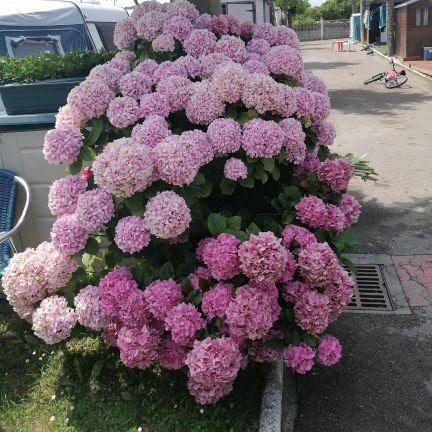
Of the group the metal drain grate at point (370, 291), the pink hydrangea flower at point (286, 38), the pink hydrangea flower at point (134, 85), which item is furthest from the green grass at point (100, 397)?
the pink hydrangea flower at point (286, 38)

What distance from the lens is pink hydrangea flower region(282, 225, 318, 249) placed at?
9.04 ft

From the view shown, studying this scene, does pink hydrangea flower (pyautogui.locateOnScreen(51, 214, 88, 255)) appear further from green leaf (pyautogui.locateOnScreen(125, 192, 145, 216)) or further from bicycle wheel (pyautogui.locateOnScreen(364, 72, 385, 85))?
bicycle wheel (pyautogui.locateOnScreen(364, 72, 385, 85))

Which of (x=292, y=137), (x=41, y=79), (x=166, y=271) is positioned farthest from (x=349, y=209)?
(x=41, y=79)

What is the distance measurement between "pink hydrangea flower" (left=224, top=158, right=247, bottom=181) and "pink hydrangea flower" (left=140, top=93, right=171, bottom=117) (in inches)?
19.5

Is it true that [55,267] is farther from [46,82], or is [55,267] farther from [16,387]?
[46,82]

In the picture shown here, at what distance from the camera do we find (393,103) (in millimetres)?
13711

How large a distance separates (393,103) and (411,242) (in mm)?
9476

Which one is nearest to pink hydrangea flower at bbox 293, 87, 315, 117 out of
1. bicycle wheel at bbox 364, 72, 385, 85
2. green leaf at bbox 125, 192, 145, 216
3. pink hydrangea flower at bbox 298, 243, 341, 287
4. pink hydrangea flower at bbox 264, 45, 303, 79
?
pink hydrangea flower at bbox 264, 45, 303, 79

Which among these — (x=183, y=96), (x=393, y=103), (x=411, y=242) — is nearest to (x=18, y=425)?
(x=183, y=96)

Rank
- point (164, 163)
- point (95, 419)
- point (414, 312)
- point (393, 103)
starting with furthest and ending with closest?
1. point (393, 103)
2. point (414, 312)
3. point (95, 419)
4. point (164, 163)

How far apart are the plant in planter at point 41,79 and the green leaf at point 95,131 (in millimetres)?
1006

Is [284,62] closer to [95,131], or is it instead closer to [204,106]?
[204,106]

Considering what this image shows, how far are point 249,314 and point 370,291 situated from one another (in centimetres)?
216

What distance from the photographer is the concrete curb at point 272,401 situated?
106 inches
